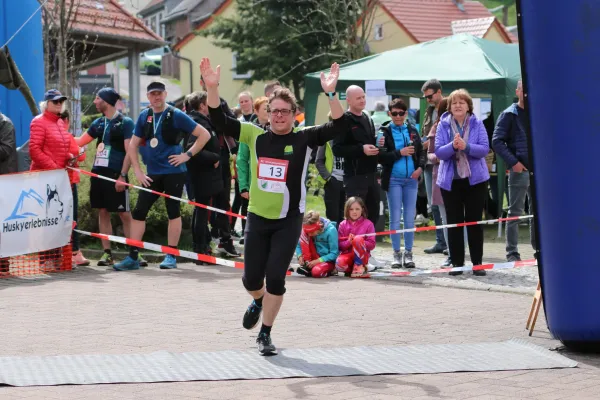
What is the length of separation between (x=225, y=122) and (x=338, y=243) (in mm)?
4437

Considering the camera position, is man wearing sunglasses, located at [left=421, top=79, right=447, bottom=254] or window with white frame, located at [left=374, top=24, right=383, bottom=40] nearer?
man wearing sunglasses, located at [left=421, top=79, right=447, bottom=254]

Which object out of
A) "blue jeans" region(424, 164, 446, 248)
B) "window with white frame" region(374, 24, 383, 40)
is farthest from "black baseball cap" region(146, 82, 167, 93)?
"window with white frame" region(374, 24, 383, 40)

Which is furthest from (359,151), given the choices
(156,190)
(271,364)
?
(271,364)

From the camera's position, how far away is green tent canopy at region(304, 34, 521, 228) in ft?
55.0

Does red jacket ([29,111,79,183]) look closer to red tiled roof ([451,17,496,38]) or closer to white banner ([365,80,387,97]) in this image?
white banner ([365,80,387,97])

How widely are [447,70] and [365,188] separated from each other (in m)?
5.83

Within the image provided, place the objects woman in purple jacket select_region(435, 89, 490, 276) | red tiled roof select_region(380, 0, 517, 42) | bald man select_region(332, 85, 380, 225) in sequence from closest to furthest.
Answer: woman in purple jacket select_region(435, 89, 490, 276), bald man select_region(332, 85, 380, 225), red tiled roof select_region(380, 0, 517, 42)

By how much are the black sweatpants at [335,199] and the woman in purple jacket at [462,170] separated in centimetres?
175

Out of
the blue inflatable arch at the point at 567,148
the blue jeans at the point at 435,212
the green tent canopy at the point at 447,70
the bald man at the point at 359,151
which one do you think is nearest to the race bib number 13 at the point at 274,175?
the blue inflatable arch at the point at 567,148

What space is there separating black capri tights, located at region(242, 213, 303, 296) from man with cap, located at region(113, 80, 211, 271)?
4360 mm

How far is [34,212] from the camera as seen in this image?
11.9m

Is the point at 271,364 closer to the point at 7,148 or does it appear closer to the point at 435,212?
the point at 7,148

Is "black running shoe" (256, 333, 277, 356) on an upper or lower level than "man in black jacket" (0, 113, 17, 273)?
lower

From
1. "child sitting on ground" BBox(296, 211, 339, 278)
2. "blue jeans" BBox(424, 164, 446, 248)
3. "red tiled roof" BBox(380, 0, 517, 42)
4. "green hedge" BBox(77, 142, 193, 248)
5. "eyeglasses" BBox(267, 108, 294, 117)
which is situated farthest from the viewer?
"red tiled roof" BBox(380, 0, 517, 42)
